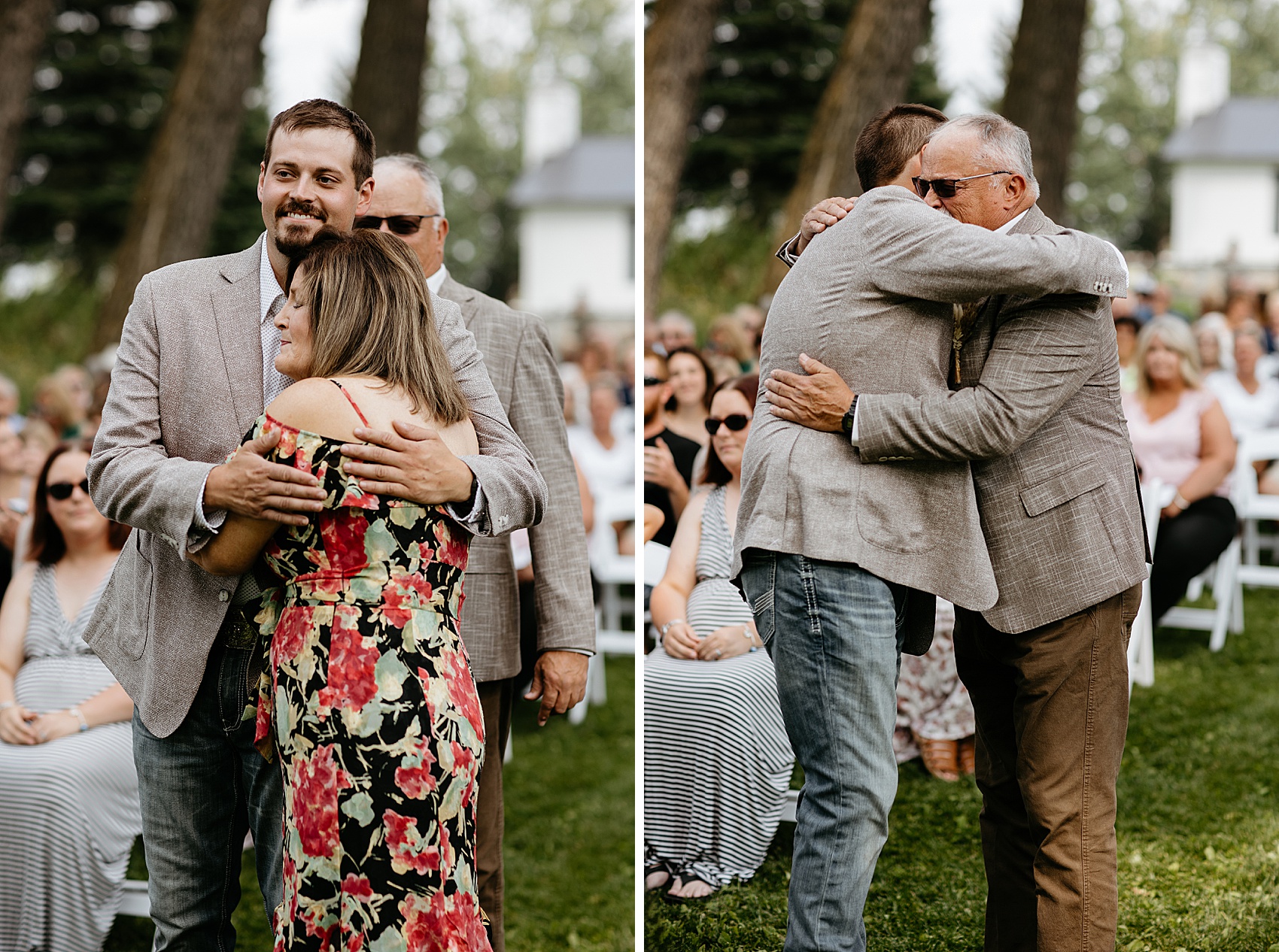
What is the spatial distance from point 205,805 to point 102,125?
92.7 feet

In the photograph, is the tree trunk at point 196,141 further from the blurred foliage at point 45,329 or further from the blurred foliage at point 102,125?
the blurred foliage at point 102,125

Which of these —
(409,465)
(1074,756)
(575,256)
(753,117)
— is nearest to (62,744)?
(409,465)

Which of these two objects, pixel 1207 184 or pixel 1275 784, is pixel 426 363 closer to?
pixel 1275 784

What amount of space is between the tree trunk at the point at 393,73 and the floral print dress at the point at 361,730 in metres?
6.83

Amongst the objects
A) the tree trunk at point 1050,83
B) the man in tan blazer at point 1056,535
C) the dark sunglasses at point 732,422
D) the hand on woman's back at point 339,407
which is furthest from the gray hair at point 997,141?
the tree trunk at point 1050,83

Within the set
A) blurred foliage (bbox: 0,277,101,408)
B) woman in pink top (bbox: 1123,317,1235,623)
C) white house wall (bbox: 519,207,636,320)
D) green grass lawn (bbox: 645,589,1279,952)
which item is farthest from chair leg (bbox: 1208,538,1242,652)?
white house wall (bbox: 519,207,636,320)

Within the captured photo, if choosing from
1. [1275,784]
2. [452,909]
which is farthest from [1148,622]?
[452,909]

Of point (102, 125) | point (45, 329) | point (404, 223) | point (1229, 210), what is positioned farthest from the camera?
point (1229, 210)

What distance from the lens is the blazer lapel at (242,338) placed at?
260cm

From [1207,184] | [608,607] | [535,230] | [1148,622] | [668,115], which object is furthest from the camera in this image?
[535,230]

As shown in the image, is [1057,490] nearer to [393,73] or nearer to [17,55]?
[393,73]

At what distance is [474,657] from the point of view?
312cm

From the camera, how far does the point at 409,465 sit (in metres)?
2.30

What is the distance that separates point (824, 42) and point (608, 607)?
64.6 ft
